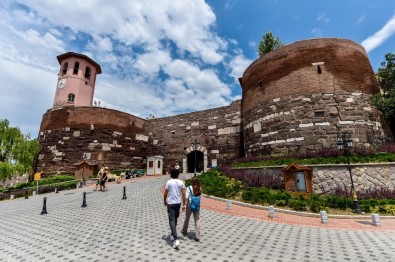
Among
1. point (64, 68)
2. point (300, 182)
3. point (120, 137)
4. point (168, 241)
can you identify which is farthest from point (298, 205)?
point (64, 68)

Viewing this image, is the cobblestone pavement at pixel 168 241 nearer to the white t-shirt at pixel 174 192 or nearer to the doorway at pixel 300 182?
the white t-shirt at pixel 174 192

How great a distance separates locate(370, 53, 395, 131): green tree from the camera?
559 inches

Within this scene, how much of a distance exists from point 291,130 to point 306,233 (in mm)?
10500

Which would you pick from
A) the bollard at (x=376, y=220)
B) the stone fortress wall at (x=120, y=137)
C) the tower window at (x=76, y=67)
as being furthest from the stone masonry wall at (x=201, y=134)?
the bollard at (x=376, y=220)

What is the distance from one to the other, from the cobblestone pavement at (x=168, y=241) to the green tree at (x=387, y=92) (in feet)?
36.6

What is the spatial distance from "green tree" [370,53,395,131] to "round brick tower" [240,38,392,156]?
1.71 feet

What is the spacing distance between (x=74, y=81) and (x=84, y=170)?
1322cm

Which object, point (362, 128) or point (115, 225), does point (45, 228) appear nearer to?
point (115, 225)

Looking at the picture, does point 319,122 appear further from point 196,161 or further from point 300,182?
point 196,161

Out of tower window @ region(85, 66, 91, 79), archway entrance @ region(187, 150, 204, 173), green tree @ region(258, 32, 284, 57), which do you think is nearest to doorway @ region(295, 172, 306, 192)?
archway entrance @ region(187, 150, 204, 173)

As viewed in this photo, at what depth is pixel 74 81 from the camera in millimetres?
28906

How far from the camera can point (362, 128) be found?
1433cm

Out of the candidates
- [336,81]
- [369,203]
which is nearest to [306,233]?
[369,203]

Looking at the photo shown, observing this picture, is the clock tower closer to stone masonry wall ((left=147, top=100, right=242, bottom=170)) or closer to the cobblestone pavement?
stone masonry wall ((left=147, top=100, right=242, bottom=170))
